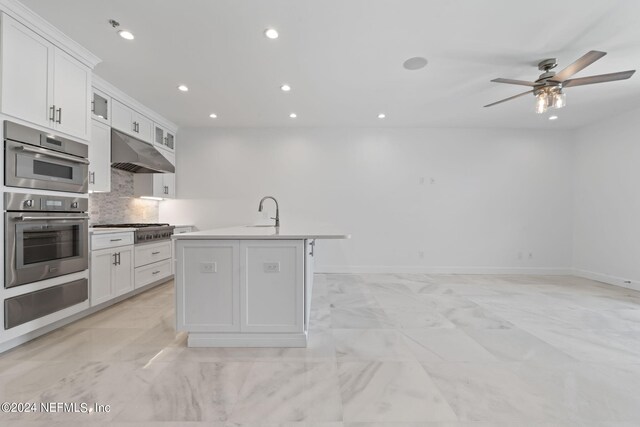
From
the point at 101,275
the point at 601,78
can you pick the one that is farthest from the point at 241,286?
the point at 601,78

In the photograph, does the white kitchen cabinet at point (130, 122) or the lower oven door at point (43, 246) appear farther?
the white kitchen cabinet at point (130, 122)

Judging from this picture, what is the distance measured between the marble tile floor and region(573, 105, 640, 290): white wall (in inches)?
69.3

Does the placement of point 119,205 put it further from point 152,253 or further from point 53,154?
point 53,154

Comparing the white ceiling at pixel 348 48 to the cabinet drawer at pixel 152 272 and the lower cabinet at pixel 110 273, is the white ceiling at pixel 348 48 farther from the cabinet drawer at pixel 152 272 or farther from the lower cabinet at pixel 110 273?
the cabinet drawer at pixel 152 272

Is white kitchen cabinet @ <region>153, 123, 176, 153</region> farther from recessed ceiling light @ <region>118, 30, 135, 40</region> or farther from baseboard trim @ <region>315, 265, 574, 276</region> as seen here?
baseboard trim @ <region>315, 265, 574, 276</region>

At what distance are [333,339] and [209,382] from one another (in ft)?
3.36

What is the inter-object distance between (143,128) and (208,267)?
314cm

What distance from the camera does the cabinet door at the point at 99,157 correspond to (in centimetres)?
314

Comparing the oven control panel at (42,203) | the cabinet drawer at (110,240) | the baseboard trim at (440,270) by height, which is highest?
the oven control panel at (42,203)

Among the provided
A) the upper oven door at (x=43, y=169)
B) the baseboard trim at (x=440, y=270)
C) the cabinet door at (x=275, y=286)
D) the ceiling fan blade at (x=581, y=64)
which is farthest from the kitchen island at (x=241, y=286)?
the baseboard trim at (x=440, y=270)

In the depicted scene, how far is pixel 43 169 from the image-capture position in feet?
7.62

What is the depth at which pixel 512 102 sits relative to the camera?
3867 millimetres

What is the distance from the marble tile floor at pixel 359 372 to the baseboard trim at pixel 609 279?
1.52m

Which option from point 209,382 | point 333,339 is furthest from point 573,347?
point 209,382
